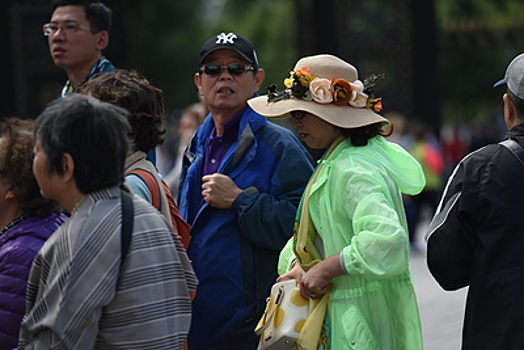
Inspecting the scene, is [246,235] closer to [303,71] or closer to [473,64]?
[303,71]

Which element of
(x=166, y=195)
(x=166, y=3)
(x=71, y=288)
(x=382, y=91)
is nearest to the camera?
(x=71, y=288)

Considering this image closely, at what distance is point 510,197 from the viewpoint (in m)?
4.21

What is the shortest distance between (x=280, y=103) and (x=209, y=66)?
28.3 inches

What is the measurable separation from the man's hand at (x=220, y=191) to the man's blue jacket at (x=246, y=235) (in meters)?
0.04

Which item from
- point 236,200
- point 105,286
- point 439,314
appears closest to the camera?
point 105,286

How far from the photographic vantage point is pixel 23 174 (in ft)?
13.5

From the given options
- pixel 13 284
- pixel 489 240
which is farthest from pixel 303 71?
pixel 13 284

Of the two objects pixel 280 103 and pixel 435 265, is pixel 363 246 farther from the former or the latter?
pixel 280 103

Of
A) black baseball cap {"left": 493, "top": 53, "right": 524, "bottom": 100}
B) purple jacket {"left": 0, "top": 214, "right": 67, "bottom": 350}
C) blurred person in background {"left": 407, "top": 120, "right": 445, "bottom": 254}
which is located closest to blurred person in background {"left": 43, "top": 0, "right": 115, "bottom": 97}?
purple jacket {"left": 0, "top": 214, "right": 67, "bottom": 350}

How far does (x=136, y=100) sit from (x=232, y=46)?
98 centimetres

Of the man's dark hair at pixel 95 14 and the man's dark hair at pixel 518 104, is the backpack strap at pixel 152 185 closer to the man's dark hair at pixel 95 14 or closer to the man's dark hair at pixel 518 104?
the man's dark hair at pixel 518 104

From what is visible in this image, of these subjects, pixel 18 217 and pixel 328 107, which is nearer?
pixel 18 217

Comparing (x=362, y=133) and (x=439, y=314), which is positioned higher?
(x=362, y=133)

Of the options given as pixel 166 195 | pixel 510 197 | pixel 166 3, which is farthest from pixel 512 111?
pixel 166 3
